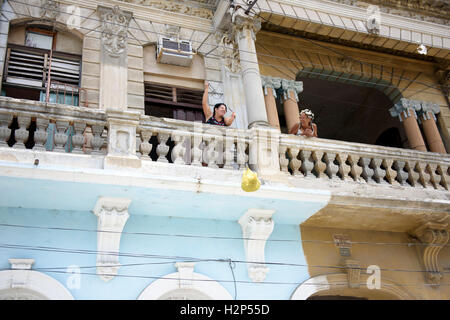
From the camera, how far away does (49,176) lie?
6332 millimetres

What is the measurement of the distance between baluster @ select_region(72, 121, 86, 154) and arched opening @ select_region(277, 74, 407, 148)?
6.24m

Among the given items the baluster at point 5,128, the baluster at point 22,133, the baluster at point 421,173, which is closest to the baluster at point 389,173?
the baluster at point 421,173

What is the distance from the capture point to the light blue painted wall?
22.0ft

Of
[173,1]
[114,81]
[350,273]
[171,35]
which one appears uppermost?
[173,1]

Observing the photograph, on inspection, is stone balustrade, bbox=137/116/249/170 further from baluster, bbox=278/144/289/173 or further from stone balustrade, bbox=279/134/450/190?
stone balustrade, bbox=279/134/450/190

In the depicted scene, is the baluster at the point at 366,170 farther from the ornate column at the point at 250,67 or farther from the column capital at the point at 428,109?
the column capital at the point at 428,109

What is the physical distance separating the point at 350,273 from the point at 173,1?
21.6ft

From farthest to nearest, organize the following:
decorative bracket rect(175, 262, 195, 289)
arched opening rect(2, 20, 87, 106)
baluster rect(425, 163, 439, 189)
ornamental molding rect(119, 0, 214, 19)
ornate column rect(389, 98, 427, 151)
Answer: ornate column rect(389, 98, 427, 151), ornamental molding rect(119, 0, 214, 19), baluster rect(425, 163, 439, 189), arched opening rect(2, 20, 87, 106), decorative bracket rect(175, 262, 195, 289)

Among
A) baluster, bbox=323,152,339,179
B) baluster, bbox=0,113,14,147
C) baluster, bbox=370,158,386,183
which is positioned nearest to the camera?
baluster, bbox=0,113,14,147

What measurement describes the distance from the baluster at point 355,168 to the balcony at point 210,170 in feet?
0.09

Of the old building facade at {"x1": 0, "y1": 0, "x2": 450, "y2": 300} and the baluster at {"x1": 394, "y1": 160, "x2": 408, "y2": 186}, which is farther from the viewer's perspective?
the baluster at {"x1": 394, "y1": 160, "x2": 408, "y2": 186}

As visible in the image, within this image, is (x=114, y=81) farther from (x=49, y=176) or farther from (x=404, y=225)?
(x=404, y=225)

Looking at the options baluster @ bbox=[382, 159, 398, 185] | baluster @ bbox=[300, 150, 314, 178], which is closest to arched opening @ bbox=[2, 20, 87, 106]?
baluster @ bbox=[300, 150, 314, 178]
